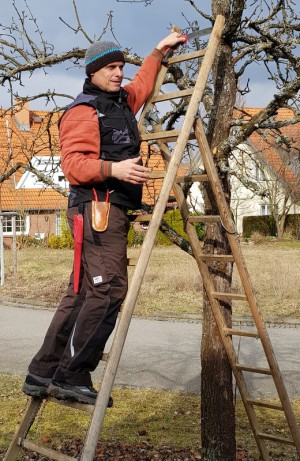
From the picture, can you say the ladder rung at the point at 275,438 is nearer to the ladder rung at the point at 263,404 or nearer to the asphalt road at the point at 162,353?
the ladder rung at the point at 263,404

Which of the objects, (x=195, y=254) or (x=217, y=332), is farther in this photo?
(x=217, y=332)

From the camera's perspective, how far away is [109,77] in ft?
13.0

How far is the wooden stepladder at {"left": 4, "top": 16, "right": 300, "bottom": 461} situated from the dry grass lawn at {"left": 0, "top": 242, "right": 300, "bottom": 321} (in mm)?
6865

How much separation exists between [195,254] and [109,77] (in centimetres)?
121

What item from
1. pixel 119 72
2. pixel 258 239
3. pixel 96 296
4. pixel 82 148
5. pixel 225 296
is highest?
pixel 119 72

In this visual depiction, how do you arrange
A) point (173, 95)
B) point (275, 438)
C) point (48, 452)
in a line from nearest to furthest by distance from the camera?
point (48, 452), point (173, 95), point (275, 438)

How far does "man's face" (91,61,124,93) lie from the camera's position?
3.96m

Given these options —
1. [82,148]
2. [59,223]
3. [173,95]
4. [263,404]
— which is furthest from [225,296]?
[59,223]

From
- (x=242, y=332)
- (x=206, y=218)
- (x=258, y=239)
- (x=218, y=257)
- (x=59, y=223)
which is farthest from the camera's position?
(x=258, y=239)

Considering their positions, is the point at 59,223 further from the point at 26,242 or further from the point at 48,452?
the point at 48,452

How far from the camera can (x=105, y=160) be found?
3.83 meters

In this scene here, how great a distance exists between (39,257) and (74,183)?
19.1 m

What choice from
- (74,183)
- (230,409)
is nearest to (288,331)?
(230,409)

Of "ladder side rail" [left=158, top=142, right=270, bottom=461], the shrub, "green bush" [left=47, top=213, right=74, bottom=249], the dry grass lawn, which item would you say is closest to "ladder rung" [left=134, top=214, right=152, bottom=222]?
"ladder side rail" [left=158, top=142, right=270, bottom=461]
